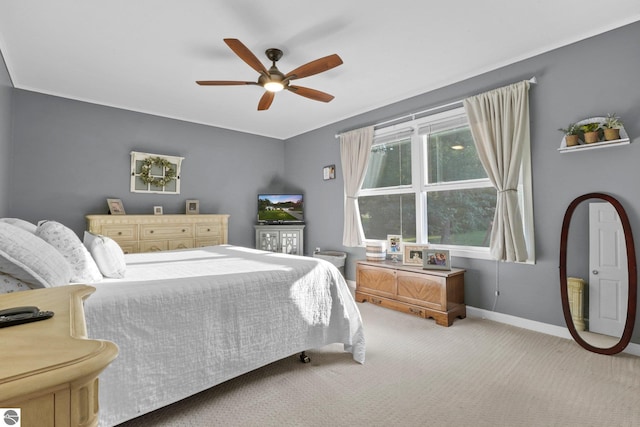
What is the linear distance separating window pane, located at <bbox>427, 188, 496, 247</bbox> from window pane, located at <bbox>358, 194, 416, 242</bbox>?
0.28 m

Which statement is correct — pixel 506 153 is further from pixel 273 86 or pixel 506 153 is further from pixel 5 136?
pixel 5 136

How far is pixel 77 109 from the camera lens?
4.11 metres

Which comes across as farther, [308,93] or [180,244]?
[180,244]

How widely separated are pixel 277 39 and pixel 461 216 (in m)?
2.68

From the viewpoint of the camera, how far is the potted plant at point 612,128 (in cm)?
249

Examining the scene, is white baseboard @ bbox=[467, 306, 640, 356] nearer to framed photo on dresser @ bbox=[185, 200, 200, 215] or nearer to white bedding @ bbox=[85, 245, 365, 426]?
white bedding @ bbox=[85, 245, 365, 426]

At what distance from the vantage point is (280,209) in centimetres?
561

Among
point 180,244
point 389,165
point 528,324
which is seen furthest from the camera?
point 180,244

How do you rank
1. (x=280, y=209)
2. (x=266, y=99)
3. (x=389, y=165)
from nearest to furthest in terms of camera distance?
(x=266, y=99)
(x=389, y=165)
(x=280, y=209)

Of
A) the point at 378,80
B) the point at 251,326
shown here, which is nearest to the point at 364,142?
the point at 378,80

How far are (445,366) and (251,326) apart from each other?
4.76 feet

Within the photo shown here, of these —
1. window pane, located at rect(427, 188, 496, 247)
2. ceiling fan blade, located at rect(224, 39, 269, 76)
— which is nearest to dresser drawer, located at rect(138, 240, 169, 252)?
ceiling fan blade, located at rect(224, 39, 269, 76)

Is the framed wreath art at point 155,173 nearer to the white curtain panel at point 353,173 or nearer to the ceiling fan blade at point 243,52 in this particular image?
the white curtain panel at point 353,173

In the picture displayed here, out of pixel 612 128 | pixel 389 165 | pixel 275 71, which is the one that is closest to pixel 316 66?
pixel 275 71
